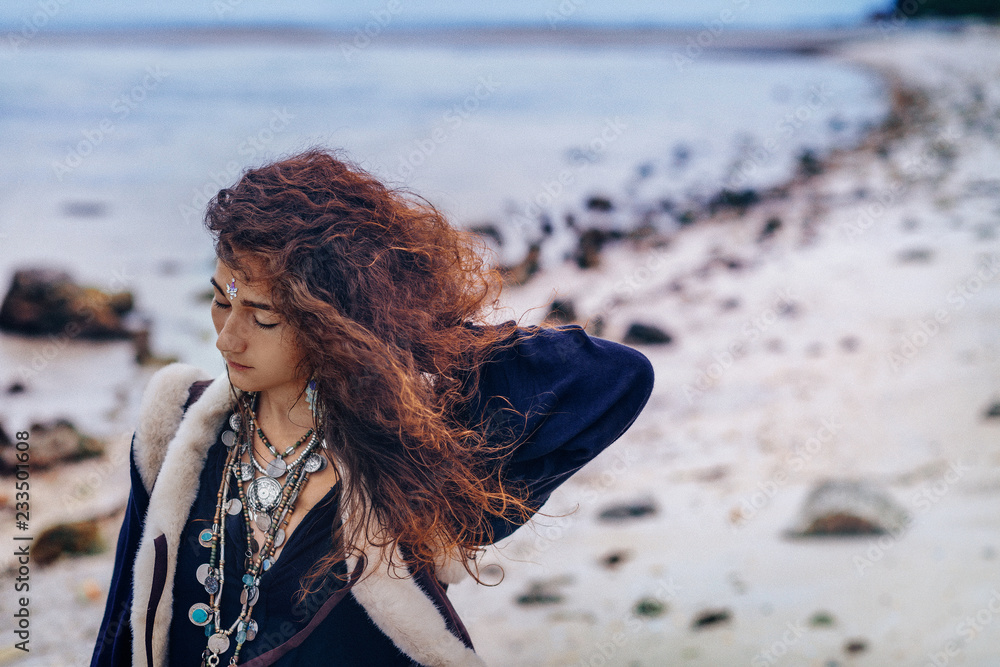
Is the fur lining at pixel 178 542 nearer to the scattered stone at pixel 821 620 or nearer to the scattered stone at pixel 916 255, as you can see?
the scattered stone at pixel 821 620

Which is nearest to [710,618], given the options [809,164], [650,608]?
[650,608]

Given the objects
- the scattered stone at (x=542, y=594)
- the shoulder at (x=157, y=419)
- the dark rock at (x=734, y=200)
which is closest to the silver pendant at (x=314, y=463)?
the shoulder at (x=157, y=419)

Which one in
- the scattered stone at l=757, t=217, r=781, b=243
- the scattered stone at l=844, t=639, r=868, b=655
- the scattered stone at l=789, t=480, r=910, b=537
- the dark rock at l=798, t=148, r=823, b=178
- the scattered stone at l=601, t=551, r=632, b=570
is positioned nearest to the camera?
the scattered stone at l=844, t=639, r=868, b=655

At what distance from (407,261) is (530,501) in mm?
475

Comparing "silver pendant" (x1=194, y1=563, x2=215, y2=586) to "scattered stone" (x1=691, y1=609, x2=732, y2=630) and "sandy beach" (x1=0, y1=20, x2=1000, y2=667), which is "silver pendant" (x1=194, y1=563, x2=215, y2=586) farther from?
"scattered stone" (x1=691, y1=609, x2=732, y2=630)

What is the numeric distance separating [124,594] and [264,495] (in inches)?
12.4

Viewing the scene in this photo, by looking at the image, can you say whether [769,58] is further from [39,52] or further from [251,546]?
[251,546]

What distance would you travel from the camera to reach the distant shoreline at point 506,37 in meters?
5.45

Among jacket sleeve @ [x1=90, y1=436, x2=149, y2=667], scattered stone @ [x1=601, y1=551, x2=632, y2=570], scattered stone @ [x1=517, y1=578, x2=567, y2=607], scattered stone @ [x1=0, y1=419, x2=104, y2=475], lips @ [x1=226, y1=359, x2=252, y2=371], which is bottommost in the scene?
scattered stone @ [x1=517, y1=578, x2=567, y2=607]

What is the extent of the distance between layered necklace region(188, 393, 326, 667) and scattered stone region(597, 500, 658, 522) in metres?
2.06

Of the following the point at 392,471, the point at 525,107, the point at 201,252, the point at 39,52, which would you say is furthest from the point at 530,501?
the point at 39,52

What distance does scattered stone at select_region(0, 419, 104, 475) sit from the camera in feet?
9.50

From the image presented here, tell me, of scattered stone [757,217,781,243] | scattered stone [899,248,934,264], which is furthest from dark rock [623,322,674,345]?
scattered stone [899,248,934,264]

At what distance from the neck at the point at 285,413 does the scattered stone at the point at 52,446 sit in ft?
7.14
